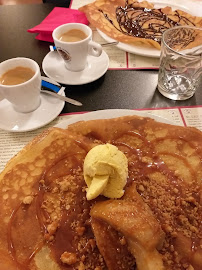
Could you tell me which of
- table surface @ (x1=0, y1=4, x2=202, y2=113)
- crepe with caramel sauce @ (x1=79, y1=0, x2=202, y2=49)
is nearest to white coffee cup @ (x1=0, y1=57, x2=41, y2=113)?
table surface @ (x1=0, y1=4, x2=202, y2=113)

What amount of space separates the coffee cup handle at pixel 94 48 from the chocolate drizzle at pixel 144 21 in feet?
1.20

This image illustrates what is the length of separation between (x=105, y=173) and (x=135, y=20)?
150 centimetres

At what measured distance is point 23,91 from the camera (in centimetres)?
135

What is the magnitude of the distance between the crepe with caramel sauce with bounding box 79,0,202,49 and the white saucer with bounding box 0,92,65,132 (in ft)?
2.32

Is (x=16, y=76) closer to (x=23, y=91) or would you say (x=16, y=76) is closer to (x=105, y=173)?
(x=23, y=91)

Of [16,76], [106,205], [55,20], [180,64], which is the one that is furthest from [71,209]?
[55,20]

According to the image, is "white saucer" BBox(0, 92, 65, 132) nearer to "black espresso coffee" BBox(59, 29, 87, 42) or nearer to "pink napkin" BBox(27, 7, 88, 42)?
"black espresso coffee" BBox(59, 29, 87, 42)

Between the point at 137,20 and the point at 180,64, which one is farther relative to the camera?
the point at 137,20

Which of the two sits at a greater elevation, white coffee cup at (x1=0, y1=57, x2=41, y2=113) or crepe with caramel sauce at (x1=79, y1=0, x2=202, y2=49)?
crepe with caramel sauce at (x1=79, y1=0, x2=202, y2=49)

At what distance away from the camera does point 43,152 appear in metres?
1.16

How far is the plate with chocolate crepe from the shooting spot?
70.3 inches

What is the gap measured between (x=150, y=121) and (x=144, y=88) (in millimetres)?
→ 439

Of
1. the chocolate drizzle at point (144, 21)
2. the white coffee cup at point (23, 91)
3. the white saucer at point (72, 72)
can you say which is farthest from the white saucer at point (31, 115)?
the chocolate drizzle at point (144, 21)

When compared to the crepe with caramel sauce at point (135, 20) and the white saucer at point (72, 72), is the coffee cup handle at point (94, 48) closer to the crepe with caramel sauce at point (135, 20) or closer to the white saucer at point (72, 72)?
the white saucer at point (72, 72)
